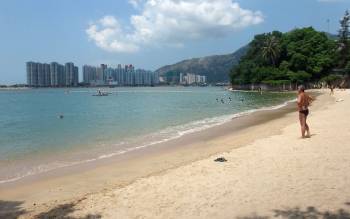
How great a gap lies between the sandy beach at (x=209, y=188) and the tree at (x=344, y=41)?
102m

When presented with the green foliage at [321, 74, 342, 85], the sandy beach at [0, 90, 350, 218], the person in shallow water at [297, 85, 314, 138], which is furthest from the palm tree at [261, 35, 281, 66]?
the sandy beach at [0, 90, 350, 218]

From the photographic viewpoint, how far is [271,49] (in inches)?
4845

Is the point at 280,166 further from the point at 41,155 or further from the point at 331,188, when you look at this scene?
the point at 41,155

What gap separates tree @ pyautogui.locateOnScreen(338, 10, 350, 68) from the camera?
→ 110 m

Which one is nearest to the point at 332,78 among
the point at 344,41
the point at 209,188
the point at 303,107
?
the point at 344,41

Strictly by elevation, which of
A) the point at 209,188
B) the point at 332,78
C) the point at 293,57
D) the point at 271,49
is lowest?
the point at 209,188

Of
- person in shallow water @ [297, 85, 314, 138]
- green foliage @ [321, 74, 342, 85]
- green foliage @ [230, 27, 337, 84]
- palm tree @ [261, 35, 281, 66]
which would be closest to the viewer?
person in shallow water @ [297, 85, 314, 138]

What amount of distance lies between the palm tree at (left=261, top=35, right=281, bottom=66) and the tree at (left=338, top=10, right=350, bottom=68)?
17.0 meters

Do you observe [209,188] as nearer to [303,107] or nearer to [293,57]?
[303,107]

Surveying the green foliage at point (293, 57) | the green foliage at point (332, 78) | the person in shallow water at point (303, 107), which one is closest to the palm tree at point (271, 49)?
the green foliage at point (293, 57)

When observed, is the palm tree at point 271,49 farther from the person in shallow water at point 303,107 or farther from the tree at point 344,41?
the person in shallow water at point 303,107

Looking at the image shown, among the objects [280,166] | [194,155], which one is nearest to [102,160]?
[194,155]

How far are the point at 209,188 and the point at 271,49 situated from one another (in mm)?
118378

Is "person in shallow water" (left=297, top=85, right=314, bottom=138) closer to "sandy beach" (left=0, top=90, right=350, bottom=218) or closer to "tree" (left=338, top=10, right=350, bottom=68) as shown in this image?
"sandy beach" (left=0, top=90, right=350, bottom=218)
